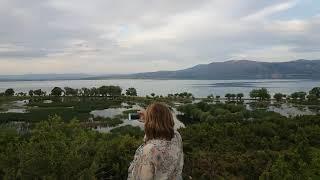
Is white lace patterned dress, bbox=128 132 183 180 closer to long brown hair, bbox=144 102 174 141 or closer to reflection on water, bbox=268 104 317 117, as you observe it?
long brown hair, bbox=144 102 174 141

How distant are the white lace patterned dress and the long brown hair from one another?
0.07m

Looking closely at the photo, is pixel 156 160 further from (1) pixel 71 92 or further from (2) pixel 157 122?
(1) pixel 71 92

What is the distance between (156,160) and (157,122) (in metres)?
0.42

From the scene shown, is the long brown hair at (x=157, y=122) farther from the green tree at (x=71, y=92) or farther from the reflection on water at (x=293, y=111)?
the green tree at (x=71, y=92)

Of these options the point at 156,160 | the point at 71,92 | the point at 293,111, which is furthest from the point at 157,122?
the point at 71,92

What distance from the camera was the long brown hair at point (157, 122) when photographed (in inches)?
179

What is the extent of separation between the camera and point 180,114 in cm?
7712

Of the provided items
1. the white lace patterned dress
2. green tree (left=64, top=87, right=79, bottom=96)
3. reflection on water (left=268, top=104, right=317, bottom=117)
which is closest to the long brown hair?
the white lace patterned dress

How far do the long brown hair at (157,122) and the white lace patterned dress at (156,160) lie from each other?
7cm

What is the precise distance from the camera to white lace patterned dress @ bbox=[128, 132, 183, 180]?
4488mm

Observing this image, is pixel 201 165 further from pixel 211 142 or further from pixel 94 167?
pixel 211 142

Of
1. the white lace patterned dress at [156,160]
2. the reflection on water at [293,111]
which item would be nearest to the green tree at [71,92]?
the reflection on water at [293,111]

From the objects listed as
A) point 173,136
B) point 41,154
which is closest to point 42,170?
point 41,154

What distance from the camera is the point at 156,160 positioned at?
4527 millimetres
